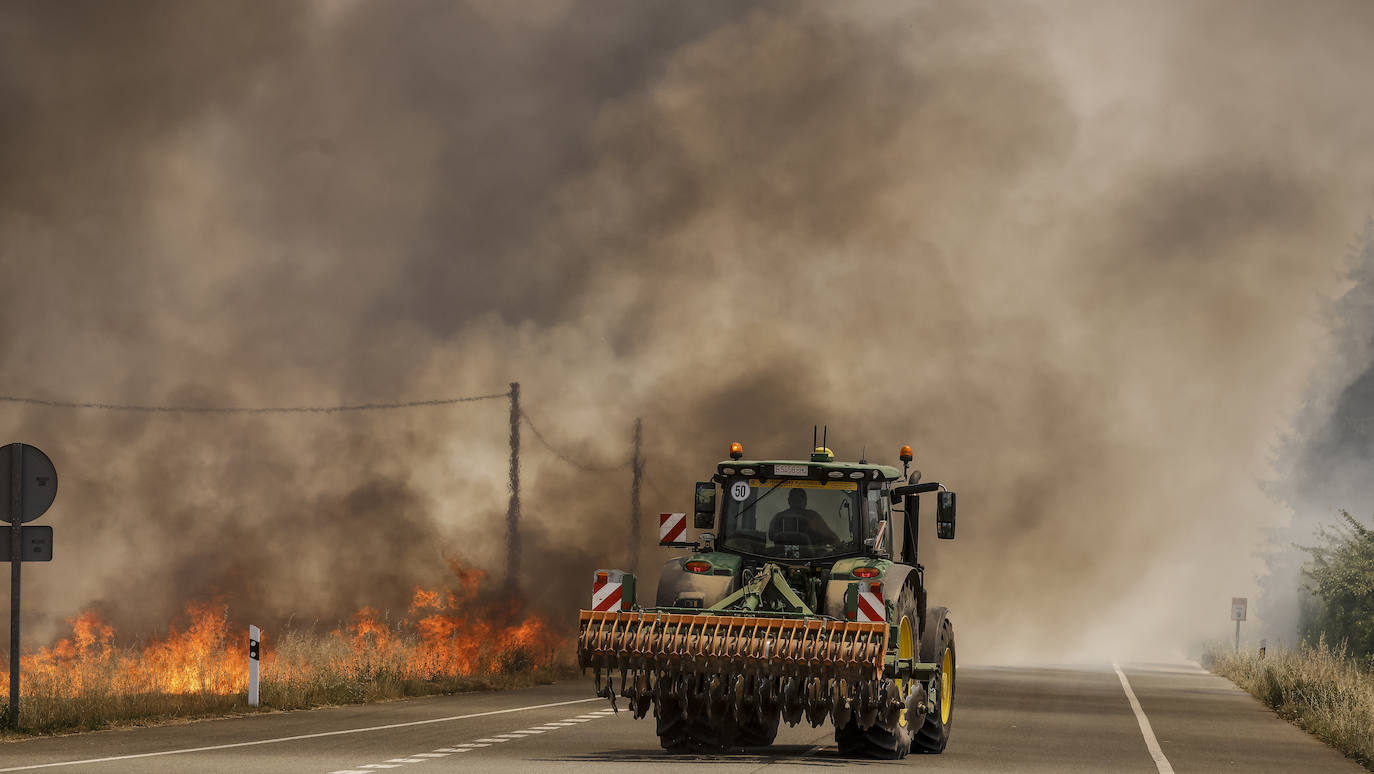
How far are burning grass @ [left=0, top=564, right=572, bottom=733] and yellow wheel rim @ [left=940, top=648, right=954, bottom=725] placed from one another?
28.8 ft

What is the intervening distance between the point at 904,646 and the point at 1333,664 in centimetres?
1814

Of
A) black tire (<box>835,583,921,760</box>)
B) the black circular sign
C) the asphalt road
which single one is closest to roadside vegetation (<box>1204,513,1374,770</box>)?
the asphalt road

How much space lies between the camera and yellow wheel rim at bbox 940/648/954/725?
59.5 feet

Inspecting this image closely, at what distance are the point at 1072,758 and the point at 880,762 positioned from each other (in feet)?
7.50

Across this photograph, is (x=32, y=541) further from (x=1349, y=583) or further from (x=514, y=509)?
(x=1349, y=583)

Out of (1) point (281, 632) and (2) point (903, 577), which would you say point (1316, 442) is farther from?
(2) point (903, 577)

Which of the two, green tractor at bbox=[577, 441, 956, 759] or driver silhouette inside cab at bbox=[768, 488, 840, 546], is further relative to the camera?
driver silhouette inside cab at bbox=[768, 488, 840, 546]

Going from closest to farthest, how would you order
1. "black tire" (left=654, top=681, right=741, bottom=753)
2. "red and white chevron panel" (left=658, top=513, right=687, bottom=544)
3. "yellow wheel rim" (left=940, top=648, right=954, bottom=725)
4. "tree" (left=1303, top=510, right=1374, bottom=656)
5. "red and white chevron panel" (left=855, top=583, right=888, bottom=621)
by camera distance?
"red and white chevron panel" (left=855, top=583, right=888, bottom=621) → "black tire" (left=654, top=681, right=741, bottom=753) → "red and white chevron panel" (left=658, top=513, right=687, bottom=544) → "yellow wheel rim" (left=940, top=648, right=954, bottom=725) → "tree" (left=1303, top=510, right=1374, bottom=656)

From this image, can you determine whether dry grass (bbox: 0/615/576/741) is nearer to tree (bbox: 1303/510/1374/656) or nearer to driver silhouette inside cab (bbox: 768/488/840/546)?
driver silhouette inside cab (bbox: 768/488/840/546)

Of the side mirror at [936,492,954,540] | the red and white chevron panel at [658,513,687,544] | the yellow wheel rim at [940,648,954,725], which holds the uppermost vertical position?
the side mirror at [936,492,954,540]

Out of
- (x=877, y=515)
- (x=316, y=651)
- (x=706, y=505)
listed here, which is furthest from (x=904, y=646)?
(x=316, y=651)

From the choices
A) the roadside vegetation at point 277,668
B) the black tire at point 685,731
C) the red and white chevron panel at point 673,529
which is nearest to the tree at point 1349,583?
the roadside vegetation at point 277,668

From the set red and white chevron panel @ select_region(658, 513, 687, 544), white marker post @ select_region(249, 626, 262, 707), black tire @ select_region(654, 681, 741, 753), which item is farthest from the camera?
white marker post @ select_region(249, 626, 262, 707)

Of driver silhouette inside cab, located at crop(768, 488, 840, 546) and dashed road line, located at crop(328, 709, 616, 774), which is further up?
driver silhouette inside cab, located at crop(768, 488, 840, 546)
